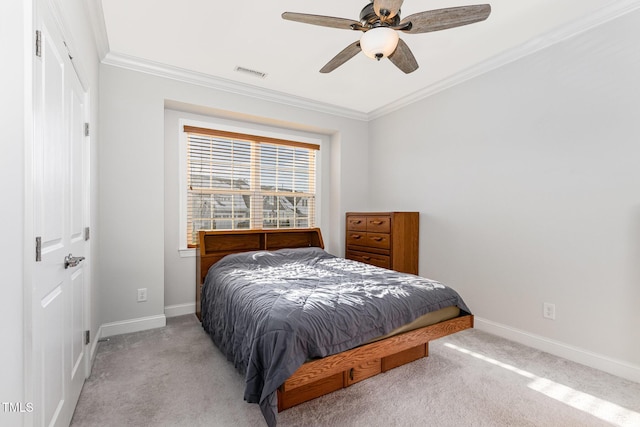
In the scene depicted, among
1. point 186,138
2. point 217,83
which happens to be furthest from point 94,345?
point 217,83

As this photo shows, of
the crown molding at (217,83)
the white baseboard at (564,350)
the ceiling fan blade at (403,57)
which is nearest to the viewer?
the ceiling fan blade at (403,57)

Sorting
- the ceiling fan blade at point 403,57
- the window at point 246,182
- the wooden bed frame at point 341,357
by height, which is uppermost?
the ceiling fan blade at point 403,57

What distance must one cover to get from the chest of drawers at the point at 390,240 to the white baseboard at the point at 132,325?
2538mm

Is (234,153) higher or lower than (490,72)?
lower

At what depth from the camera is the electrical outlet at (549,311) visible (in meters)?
2.54

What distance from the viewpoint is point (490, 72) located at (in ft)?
9.86

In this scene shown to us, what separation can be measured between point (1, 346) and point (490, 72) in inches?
155

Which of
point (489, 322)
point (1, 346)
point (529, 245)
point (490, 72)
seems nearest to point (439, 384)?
point (489, 322)

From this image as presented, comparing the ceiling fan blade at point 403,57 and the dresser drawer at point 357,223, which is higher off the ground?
the ceiling fan blade at point 403,57

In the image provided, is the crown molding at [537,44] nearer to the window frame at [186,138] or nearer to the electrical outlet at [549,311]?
the window frame at [186,138]

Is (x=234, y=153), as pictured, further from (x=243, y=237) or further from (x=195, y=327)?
(x=195, y=327)

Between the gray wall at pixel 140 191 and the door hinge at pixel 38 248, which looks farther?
the gray wall at pixel 140 191

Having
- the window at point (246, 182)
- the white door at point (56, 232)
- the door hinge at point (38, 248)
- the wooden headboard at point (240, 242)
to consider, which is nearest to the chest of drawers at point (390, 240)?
the wooden headboard at point (240, 242)

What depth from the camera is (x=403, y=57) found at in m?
2.13
